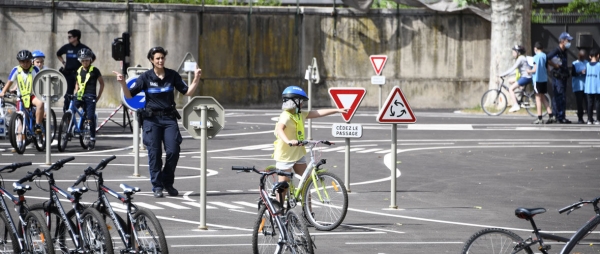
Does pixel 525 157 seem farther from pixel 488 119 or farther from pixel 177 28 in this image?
pixel 177 28

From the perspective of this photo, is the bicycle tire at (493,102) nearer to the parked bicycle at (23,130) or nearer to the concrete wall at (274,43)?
the concrete wall at (274,43)

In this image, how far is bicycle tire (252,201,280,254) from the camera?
9516 mm

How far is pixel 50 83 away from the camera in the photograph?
18.3m

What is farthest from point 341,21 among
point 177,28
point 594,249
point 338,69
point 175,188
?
point 594,249

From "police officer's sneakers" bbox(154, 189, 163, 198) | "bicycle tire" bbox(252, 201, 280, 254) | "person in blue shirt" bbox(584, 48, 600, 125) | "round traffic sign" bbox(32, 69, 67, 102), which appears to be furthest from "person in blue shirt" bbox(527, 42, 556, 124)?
"bicycle tire" bbox(252, 201, 280, 254)

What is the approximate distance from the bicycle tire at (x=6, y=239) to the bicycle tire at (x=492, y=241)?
344 centimetres

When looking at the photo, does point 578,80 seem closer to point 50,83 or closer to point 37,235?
point 50,83

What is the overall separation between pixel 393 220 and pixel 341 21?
23.0 meters

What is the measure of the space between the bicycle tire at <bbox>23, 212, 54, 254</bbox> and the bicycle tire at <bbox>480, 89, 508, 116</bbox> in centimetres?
2303

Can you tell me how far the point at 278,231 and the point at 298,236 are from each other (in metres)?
0.33

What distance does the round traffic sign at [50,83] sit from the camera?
1833 centimetres

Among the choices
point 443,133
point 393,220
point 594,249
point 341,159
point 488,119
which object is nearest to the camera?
point 594,249

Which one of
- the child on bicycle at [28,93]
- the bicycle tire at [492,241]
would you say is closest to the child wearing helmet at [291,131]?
the bicycle tire at [492,241]

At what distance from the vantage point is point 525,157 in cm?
2044
